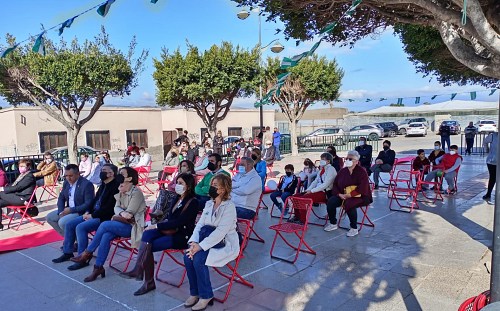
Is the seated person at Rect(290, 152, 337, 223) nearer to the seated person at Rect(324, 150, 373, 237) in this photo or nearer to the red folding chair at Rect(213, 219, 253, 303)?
the seated person at Rect(324, 150, 373, 237)

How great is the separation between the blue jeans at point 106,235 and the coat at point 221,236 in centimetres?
113

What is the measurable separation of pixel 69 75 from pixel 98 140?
14.8 m

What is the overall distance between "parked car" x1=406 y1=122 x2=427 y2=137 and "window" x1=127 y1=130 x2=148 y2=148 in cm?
2280

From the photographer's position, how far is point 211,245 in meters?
3.79

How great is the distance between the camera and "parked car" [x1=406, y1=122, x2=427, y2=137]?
34656 mm

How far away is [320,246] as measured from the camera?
18.0 feet

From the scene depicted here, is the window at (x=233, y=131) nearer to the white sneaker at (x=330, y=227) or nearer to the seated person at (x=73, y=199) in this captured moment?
the white sneaker at (x=330, y=227)

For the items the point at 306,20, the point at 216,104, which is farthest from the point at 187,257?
the point at 216,104

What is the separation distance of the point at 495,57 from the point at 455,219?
3485 mm

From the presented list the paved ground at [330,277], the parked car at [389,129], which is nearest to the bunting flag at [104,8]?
the paved ground at [330,277]

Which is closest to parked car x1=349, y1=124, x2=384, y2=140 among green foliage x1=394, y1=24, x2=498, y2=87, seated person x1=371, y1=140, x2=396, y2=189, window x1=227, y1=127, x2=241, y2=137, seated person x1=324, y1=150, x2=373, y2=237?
window x1=227, y1=127, x2=241, y2=137

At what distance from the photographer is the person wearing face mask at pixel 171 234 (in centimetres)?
416

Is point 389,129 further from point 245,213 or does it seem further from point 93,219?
point 93,219

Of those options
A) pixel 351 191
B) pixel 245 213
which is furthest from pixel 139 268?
pixel 351 191
